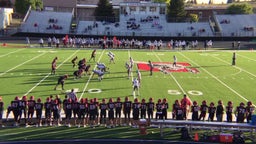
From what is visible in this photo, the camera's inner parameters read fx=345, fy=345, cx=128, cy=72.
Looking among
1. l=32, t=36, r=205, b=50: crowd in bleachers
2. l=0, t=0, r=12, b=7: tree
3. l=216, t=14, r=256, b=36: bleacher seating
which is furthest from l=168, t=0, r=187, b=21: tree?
l=0, t=0, r=12, b=7: tree

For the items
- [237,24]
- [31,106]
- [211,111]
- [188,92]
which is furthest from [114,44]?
[211,111]

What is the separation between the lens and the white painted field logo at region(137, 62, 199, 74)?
2623cm

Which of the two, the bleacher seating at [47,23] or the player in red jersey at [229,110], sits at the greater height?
the bleacher seating at [47,23]

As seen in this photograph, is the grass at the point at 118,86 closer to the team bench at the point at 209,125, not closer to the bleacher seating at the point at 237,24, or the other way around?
the team bench at the point at 209,125

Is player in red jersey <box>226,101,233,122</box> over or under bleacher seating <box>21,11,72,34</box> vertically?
under

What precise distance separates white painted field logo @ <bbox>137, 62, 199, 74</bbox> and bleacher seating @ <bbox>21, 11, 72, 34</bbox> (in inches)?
1165

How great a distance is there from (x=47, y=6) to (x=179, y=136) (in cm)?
8195

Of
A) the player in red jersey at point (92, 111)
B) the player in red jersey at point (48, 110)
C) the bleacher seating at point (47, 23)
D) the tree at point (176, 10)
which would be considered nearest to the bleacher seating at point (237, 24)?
the tree at point (176, 10)

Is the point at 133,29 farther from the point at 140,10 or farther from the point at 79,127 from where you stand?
the point at 79,127

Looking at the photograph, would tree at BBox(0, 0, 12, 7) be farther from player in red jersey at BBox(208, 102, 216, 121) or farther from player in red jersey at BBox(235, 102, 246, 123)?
player in red jersey at BBox(235, 102, 246, 123)

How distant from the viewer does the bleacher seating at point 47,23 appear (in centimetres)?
5562

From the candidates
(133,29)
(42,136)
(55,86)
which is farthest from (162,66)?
(133,29)

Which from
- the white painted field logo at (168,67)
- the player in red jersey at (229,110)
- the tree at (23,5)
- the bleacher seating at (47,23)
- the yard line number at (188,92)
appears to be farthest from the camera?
the tree at (23,5)

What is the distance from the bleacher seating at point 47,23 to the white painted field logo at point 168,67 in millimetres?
29595
